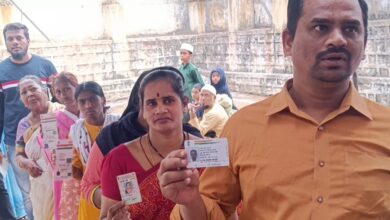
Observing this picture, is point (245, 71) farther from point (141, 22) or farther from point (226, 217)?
point (226, 217)

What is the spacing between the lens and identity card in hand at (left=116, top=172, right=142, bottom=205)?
1729mm

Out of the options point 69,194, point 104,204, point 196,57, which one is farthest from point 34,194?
point 196,57

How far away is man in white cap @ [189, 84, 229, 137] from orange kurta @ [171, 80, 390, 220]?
144 inches

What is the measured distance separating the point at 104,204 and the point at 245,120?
0.88 meters

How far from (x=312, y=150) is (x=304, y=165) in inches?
1.9

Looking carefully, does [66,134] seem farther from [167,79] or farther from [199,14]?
[199,14]

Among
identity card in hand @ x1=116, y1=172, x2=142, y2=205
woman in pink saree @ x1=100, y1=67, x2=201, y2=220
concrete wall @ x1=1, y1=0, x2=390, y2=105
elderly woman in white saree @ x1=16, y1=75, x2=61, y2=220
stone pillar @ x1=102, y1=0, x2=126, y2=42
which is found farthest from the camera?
stone pillar @ x1=102, y1=0, x2=126, y2=42

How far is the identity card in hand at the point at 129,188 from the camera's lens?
5.67ft

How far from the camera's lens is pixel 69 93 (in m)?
3.52

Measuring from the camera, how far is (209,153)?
1.28 metres

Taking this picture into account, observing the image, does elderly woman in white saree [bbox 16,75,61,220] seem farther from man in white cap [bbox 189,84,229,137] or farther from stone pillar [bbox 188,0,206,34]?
stone pillar [bbox 188,0,206,34]

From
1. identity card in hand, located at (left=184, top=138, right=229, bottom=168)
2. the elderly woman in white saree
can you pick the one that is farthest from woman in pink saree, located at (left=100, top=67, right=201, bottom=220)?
the elderly woman in white saree

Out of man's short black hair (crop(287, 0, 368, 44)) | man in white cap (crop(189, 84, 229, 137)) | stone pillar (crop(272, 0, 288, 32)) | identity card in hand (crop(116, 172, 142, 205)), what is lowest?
man in white cap (crop(189, 84, 229, 137))

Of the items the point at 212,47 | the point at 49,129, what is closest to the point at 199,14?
the point at 212,47
